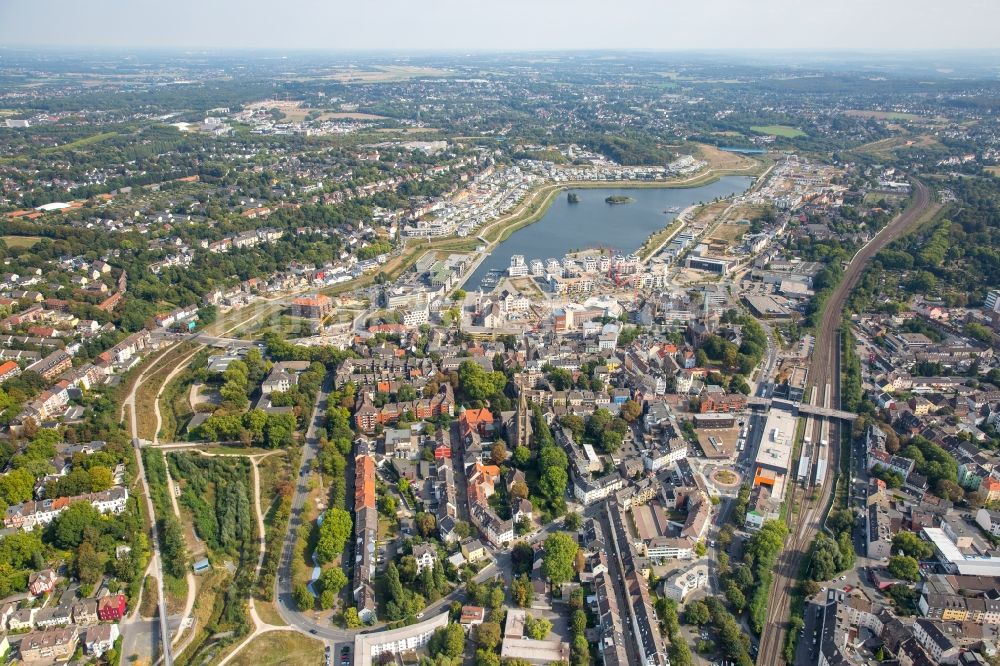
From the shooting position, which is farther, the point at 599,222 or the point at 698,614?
the point at 599,222

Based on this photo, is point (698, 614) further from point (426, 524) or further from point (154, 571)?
point (154, 571)

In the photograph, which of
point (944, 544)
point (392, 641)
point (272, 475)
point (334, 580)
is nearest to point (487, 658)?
point (392, 641)

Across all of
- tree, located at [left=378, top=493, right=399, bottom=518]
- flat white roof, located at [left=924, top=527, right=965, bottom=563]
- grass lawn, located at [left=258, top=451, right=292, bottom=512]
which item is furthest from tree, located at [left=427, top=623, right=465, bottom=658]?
flat white roof, located at [left=924, top=527, right=965, bottom=563]

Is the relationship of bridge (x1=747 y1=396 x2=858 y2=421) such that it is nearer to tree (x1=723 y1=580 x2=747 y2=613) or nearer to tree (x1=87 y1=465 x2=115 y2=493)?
tree (x1=723 y1=580 x2=747 y2=613)

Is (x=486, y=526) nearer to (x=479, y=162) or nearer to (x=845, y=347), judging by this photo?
(x=845, y=347)

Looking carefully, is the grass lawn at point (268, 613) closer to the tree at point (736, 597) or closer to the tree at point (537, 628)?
the tree at point (537, 628)

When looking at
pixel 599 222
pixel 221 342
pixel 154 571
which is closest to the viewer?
pixel 154 571

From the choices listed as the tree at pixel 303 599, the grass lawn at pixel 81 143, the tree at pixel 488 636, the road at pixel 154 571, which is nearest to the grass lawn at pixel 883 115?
the grass lawn at pixel 81 143
